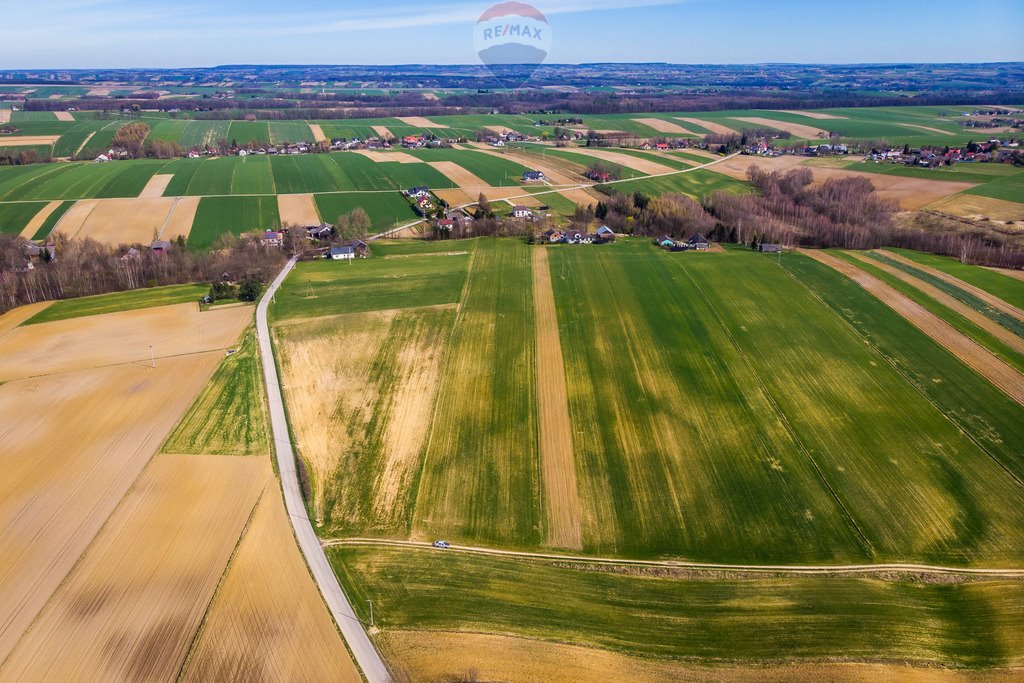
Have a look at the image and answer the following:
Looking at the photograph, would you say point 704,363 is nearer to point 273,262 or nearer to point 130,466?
point 130,466

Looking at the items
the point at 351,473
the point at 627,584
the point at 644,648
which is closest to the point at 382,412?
the point at 351,473

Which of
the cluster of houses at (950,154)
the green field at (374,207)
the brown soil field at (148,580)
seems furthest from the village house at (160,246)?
the cluster of houses at (950,154)

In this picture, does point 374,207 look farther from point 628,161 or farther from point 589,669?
point 589,669

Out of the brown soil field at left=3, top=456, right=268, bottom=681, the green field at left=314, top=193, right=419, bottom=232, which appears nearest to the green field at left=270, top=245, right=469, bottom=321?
the green field at left=314, top=193, right=419, bottom=232

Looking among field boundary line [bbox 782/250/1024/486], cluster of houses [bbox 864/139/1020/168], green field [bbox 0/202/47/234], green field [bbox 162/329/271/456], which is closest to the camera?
field boundary line [bbox 782/250/1024/486]

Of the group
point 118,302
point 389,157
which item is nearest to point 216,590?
point 118,302

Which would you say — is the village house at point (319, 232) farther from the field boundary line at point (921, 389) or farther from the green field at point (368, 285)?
the field boundary line at point (921, 389)

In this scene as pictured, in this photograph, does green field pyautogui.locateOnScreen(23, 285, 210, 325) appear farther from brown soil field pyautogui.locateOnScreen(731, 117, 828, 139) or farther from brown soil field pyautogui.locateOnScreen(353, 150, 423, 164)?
brown soil field pyautogui.locateOnScreen(731, 117, 828, 139)
